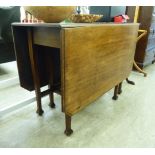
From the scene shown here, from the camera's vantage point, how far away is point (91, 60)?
1.13 meters

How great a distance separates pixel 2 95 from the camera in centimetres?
186

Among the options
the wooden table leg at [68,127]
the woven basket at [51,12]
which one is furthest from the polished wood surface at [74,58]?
the woven basket at [51,12]

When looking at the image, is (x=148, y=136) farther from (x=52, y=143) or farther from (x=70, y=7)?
(x=70, y=7)

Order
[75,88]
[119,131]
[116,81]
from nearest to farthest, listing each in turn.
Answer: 1. [75,88]
2. [119,131]
3. [116,81]

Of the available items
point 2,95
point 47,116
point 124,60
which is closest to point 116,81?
point 124,60

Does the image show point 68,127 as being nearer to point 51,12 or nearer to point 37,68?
point 37,68

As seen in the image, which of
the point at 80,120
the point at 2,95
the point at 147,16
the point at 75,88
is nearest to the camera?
the point at 75,88

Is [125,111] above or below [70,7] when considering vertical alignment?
below

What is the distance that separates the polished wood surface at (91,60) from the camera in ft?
3.19

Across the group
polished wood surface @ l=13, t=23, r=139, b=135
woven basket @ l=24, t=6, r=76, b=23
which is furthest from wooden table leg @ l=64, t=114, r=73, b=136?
woven basket @ l=24, t=6, r=76, b=23

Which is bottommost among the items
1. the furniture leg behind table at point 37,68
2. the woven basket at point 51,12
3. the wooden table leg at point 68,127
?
the wooden table leg at point 68,127

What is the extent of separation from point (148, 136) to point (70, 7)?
114 cm

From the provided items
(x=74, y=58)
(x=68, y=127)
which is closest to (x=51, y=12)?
(x=74, y=58)

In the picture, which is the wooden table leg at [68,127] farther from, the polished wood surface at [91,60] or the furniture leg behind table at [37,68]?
the furniture leg behind table at [37,68]
